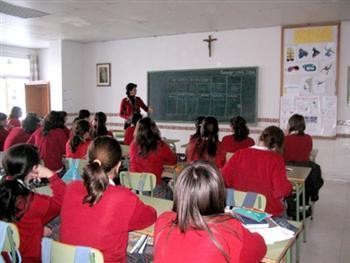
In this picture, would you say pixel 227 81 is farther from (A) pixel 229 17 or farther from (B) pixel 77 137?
(B) pixel 77 137

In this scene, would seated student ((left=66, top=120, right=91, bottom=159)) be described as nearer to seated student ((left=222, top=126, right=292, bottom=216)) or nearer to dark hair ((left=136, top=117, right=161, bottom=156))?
dark hair ((left=136, top=117, right=161, bottom=156))

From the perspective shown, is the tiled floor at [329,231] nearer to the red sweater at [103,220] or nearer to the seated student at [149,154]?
the seated student at [149,154]

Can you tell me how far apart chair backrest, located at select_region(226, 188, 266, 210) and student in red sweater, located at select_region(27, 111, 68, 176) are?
291 cm

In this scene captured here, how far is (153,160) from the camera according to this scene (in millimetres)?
3775

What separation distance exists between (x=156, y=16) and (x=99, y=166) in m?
4.56

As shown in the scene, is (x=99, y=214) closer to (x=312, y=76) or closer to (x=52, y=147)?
(x=52, y=147)

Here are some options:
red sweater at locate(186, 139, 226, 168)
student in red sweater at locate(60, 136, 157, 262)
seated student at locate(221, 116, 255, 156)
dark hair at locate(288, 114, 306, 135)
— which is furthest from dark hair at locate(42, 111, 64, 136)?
student in red sweater at locate(60, 136, 157, 262)

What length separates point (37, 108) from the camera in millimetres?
9477

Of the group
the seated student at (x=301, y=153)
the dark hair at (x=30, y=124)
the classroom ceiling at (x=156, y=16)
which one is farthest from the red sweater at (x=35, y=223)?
the classroom ceiling at (x=156, y=16)

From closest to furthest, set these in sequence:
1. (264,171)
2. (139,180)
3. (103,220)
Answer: (103,220), (264,171), (139,180)

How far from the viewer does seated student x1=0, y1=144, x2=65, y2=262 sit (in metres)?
2.00

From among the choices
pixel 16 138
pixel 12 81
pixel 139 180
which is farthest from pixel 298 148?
pixel 12 81

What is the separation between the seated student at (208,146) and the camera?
12.8ft

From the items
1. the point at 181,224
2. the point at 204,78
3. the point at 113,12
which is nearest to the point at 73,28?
the point at 113,12
